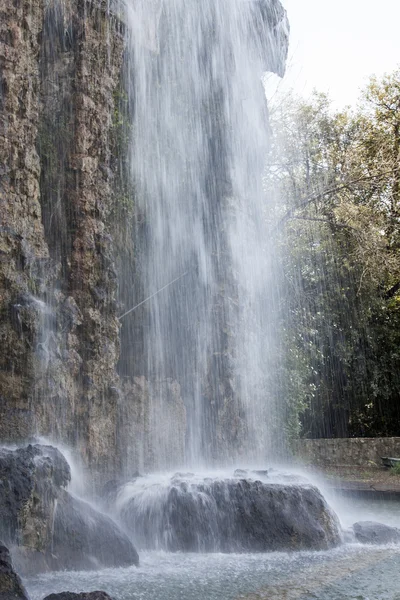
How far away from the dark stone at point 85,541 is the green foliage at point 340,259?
1281cm

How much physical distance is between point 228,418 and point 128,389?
2.55m

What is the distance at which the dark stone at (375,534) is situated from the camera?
9.23 meters

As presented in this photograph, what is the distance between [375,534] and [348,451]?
1222cm

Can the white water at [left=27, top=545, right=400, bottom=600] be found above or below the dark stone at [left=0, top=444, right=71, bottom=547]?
below

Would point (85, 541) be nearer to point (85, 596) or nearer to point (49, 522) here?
point (49, 522)

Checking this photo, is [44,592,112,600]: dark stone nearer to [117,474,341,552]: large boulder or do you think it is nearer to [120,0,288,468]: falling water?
[117,474,341,552]: large boulder

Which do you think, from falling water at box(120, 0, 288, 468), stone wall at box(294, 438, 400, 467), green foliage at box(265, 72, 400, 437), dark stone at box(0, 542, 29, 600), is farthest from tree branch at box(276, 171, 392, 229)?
dark stone at box(0, 542, 29, 600)

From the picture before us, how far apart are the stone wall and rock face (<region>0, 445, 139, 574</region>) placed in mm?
13761

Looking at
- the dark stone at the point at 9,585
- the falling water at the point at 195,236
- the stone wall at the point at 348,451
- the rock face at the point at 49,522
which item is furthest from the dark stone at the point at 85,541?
the stone wall at the point at 348,451

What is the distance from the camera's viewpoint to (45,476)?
7.32m

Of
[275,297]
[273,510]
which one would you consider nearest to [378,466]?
[275,297]

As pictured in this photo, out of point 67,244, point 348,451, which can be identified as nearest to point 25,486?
point 67,244

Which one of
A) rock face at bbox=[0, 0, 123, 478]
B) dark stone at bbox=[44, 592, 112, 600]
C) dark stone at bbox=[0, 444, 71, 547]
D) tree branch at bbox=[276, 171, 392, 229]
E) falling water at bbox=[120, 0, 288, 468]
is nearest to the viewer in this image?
dark stone at bbox=[44, 592, 112, 600]

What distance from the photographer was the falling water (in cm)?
1402
